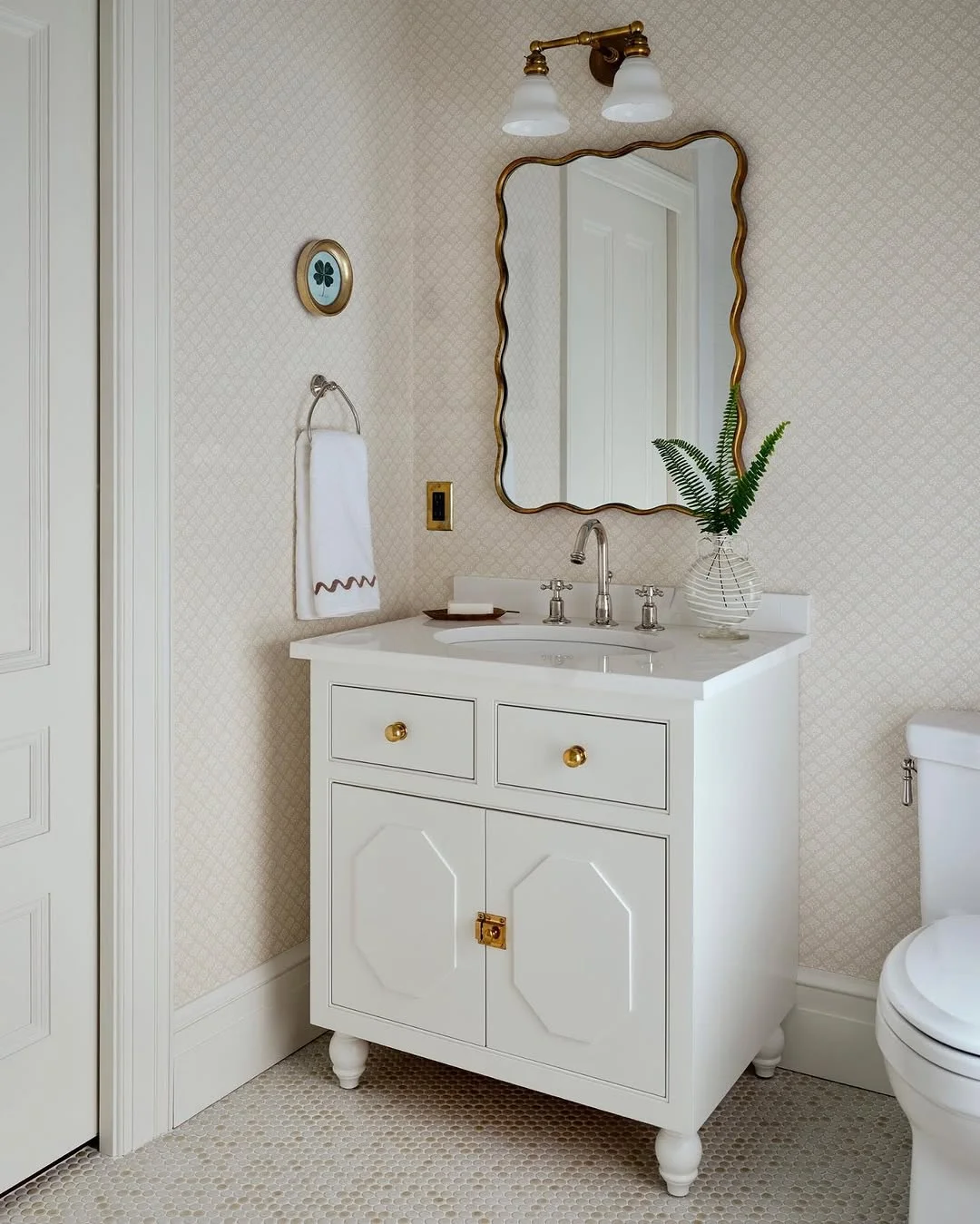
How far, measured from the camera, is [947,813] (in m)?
1.88

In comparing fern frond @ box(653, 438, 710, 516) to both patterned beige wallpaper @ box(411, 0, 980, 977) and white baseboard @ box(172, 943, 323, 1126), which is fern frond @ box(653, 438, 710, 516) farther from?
white baseboard @ box(172, 943, 323, 1126)

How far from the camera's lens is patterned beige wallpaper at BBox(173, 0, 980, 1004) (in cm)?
196

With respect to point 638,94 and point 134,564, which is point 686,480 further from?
point 134,564

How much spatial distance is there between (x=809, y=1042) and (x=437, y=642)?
1069mm

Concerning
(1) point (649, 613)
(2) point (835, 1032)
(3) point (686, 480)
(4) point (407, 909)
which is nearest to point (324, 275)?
(3) point (686, 480)

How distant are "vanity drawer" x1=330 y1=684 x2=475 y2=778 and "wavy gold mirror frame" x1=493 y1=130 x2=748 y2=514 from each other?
2.10 ft

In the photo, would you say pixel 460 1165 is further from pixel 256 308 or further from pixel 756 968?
pixel 256 308

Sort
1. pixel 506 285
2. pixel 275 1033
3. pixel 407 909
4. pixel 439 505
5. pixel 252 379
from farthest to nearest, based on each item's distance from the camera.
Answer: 1. pixel 439 505
2. pixel 506 285
3. pixel 275 1033
4. pixel 252 379
5. pixel 407 909

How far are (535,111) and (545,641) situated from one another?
3.28ft

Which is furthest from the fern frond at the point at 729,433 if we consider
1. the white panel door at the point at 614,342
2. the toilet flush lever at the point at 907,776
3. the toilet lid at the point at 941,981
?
the toilet lid at the point at 941,981

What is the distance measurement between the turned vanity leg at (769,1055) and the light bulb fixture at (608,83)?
172 cm

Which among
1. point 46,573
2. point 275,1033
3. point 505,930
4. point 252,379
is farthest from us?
point 275,1033

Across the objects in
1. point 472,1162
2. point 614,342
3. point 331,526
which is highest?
point 614,342

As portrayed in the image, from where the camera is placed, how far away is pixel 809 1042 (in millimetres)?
2172
